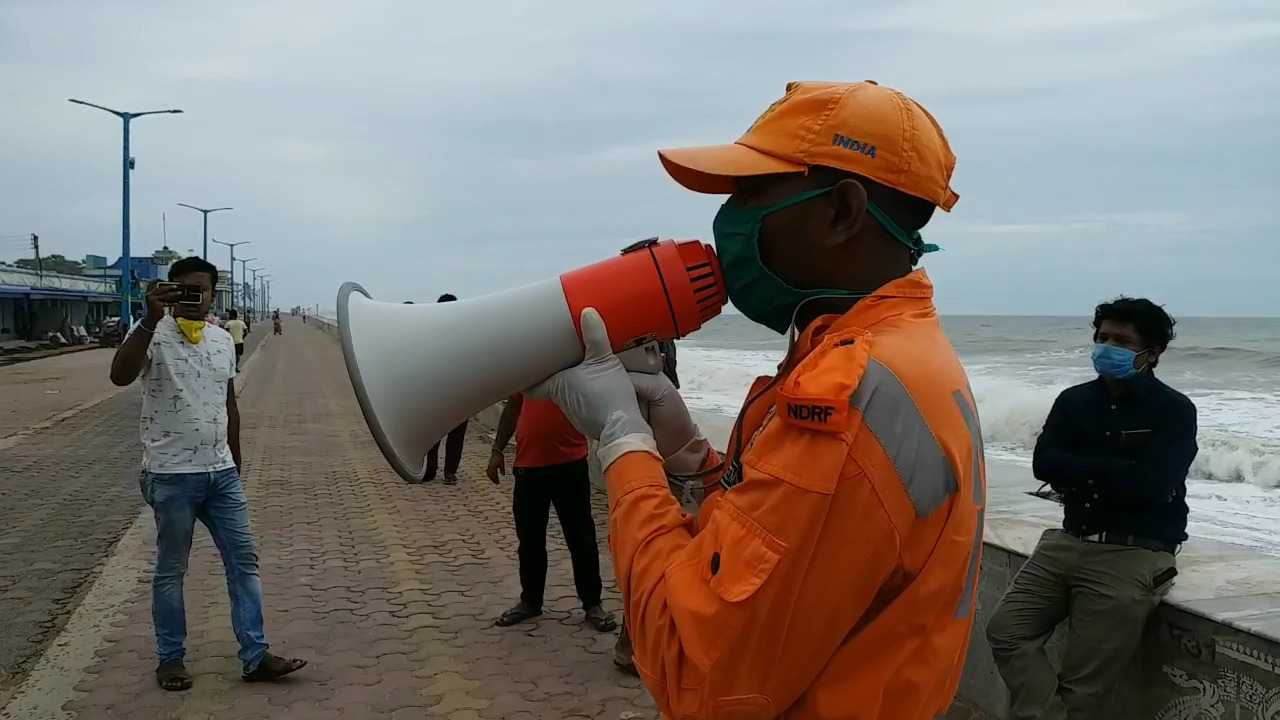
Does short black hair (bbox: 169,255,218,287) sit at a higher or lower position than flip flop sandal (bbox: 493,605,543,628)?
higher

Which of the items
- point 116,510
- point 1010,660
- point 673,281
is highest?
point 673,281

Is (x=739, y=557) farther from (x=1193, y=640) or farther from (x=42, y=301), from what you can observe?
(x=42, y=301)

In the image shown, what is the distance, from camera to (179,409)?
4.39 metres

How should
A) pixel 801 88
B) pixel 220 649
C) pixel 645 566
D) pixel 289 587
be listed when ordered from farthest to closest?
1. pixel 289 587
2. pixel 220 649
3. pixel 801 88
4. pixel 645 566

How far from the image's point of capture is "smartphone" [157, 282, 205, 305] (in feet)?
14.3

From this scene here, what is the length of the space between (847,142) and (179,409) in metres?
3.82

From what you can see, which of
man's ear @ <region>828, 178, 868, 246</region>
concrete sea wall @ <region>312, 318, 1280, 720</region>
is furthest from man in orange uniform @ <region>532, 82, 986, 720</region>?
concrete sea wall @ <region>312, 318, 1280, 720</region>

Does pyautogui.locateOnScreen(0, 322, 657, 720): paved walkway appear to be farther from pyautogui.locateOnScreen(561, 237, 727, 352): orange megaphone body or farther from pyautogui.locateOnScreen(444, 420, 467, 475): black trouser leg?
pyautogui.locateOnScreen(561, 237, 727, 352): orange megaphone body

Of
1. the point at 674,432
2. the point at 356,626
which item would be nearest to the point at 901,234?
the point at 674,432

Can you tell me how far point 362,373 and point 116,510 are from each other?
7.88 metres

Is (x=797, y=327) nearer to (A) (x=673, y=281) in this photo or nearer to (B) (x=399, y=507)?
(A) (x=673, y=281)

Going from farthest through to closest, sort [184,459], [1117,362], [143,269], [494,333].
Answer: [143,269] < [184,459] < [1117,362] < [494,333]

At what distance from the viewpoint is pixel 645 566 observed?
132 centimetres

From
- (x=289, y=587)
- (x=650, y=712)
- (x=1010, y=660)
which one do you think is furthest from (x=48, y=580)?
(x=1010, y=660)
